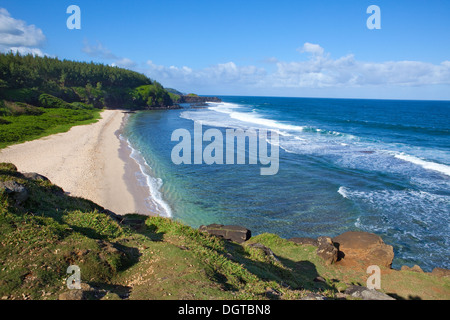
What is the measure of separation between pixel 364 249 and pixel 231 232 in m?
6.34

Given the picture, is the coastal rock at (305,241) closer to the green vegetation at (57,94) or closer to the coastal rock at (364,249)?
the coastal rock at (364,249)

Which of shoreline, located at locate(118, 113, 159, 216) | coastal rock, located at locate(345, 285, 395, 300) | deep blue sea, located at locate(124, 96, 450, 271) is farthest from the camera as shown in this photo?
shoreline, located at locate(118, 113, 159, 216)

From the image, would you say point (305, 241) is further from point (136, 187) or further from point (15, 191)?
point (136, 187)

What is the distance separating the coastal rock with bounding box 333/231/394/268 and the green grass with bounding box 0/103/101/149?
3232 cm

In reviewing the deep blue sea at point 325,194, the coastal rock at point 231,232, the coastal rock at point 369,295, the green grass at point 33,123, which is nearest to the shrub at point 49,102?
the green grass at point 33,123

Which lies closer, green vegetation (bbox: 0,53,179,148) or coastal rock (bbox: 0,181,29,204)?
coastal rock (bbox: 0,181,29,204)

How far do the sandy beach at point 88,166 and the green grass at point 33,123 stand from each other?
220 cm

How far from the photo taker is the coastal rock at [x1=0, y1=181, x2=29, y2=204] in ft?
28.7

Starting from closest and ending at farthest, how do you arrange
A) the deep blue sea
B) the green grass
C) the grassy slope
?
the grassy slope < the deep blue sea < the green grass

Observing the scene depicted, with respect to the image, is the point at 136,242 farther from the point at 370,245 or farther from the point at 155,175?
the point at 155,175

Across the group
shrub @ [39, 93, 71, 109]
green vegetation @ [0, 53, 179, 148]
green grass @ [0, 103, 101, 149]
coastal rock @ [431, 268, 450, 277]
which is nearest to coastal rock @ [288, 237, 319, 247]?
coastal rock @ [431, 268, 450, 277]

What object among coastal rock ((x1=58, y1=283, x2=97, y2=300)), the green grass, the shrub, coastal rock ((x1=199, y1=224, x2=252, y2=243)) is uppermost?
the shrub

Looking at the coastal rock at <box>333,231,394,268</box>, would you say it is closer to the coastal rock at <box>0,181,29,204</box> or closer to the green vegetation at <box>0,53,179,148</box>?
the coastal rock at <box>0,181,29,204</box>

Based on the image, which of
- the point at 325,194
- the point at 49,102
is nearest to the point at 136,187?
the point at 325,194
